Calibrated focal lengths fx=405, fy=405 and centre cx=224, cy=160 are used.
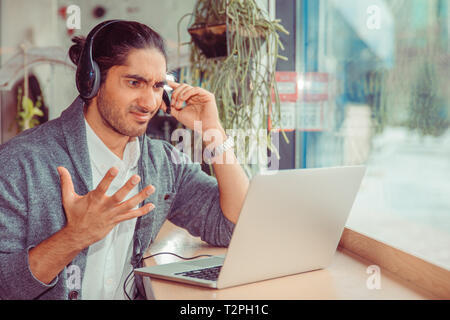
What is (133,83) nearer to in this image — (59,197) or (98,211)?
(59,197)

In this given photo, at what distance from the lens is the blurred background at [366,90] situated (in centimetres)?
138

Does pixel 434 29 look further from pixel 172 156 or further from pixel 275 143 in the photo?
pixel 172 156

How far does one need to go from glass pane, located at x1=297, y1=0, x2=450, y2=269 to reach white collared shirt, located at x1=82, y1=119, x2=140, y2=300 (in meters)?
0.69

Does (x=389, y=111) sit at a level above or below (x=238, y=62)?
below

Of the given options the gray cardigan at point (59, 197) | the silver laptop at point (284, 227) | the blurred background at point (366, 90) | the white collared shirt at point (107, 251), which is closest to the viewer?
the silver laptop at point (284, 227)

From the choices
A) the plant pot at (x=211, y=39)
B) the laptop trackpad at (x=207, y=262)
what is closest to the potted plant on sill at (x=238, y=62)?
the plant pot at (x=211, y=39)

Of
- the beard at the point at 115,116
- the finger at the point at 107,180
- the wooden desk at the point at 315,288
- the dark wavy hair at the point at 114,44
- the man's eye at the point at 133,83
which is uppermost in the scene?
the dark wavy hair at the point at 114,44

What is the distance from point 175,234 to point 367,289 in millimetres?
769

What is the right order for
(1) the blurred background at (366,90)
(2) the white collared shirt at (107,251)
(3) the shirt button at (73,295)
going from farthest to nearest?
(1) the blurred background at (366,90), (2) the white collared shirt at (107,251), (3) the shirt button at (73,295)

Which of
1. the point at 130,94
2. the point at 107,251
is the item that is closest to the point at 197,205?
the point at 107,251

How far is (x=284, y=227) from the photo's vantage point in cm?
84

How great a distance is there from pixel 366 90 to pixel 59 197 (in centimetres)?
132

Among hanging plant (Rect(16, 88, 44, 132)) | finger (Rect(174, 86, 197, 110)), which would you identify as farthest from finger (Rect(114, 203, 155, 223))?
hanging plant (Rect(16, 88, 44, 132))

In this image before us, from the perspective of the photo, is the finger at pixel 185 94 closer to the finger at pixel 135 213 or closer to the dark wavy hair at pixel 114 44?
the dark wavy hair at pixel 114 44
